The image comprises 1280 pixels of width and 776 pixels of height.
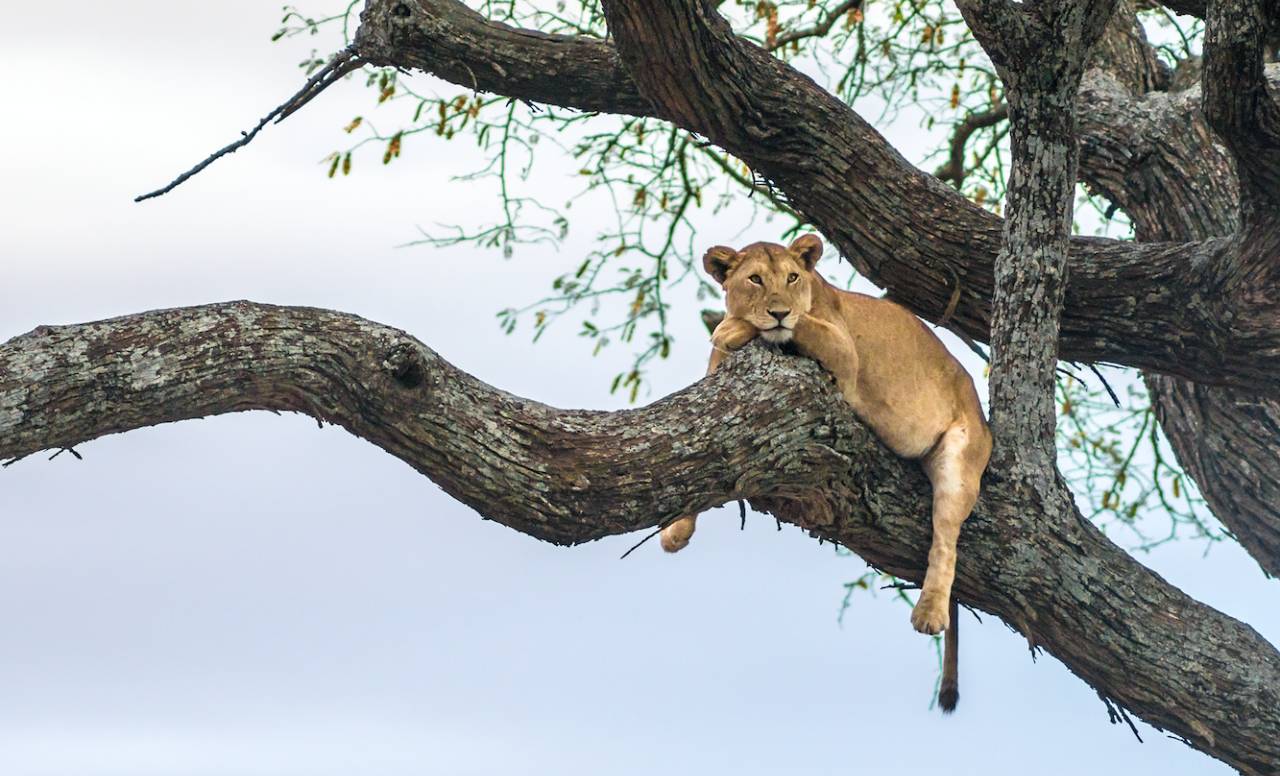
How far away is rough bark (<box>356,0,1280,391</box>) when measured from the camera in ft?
19.7

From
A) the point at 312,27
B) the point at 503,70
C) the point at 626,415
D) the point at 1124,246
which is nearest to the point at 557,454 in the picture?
the point at 626,415

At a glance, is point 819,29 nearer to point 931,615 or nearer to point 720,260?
point 720,260

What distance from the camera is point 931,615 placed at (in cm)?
552

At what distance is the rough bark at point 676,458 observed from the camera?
445 cm

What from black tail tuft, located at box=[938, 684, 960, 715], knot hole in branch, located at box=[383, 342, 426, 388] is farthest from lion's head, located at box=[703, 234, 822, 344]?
black tail tuft, located at box=[938, 684, 960, 715]

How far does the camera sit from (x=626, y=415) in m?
5.13

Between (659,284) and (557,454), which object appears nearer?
(557,454)

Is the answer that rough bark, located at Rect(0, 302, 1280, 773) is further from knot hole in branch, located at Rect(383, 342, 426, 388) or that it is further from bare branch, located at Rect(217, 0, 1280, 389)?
bare branch, located at Rect(217, 0, 1280, 389)

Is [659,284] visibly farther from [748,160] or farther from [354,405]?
[354,405]

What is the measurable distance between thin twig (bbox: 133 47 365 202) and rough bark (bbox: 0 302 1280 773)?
44.6 inches

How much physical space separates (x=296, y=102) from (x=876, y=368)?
2.49 m

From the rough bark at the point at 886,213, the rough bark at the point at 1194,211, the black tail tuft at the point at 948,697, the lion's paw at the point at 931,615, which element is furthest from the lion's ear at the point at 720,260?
the rough bark at the point at 1194,211

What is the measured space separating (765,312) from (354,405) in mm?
1550

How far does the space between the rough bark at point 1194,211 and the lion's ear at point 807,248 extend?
2017mm
